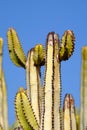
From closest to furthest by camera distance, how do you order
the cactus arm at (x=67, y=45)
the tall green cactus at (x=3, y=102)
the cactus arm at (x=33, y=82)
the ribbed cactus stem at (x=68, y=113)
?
1. the cactus arm at (x=67, y=45)
2. the ribbed cactus stem at (x=68, y=113)
3. the cactus arm at (x=33, y=82)
4. the tall green cactus at (x=3, y=102)

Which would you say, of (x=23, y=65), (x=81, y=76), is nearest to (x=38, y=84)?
(x=23, y=65)

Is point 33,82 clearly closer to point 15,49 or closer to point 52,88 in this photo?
point 15,49

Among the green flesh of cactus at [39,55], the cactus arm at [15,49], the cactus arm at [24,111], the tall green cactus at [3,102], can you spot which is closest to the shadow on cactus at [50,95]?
the cactus arm at [24,111]

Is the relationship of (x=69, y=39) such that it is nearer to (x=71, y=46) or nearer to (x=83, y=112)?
(x=71, y=46)

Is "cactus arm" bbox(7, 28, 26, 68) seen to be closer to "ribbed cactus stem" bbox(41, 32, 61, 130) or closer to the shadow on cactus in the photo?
the shadow on cactus

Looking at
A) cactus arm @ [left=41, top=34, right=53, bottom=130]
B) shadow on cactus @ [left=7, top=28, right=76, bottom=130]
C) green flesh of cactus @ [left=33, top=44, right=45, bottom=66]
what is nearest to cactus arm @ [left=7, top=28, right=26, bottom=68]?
green flesh of cactus @ [left=33, top=44, right=45, bottom=66]

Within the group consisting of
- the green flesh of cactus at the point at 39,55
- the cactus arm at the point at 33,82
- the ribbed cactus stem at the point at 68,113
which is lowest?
the ribbed cactus stem at the point at 68,113

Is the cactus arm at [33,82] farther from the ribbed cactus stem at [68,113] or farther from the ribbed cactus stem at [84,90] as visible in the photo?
the ribbed cactus stem at [84,90]
